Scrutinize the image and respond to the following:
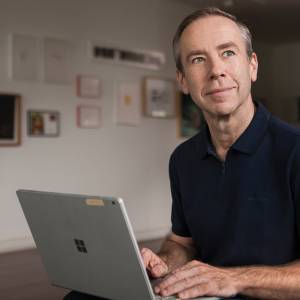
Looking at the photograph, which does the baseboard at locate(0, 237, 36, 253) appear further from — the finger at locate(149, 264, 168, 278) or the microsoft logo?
the microsoft logo

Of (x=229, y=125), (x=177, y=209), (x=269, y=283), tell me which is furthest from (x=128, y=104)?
(x=269, y=283)

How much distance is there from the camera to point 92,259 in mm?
1227

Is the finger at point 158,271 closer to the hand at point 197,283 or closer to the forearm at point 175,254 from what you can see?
the forearm at point 175,254

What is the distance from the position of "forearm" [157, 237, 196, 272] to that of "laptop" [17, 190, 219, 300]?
→ 365 mm

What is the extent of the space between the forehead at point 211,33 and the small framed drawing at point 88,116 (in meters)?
3.57

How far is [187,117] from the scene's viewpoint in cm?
609

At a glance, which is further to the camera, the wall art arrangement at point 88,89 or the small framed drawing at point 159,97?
the small framed drawing at point 159,97

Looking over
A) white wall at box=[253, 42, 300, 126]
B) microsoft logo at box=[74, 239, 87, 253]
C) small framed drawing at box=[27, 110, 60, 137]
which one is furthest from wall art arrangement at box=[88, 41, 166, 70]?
microsoft logo at box=[74, 239, 87, 253]

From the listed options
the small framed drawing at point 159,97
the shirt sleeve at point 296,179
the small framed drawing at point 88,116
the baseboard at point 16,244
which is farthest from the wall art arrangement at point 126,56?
the shirt sleeve at point 296,179

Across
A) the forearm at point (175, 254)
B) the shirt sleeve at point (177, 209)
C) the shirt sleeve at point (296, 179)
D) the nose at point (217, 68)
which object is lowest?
the forearm at point (175, 254)

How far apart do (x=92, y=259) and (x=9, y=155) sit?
344 centimetres

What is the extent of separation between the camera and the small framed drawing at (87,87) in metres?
4.96

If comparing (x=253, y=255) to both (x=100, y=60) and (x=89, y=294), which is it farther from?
(x=100, y=60)

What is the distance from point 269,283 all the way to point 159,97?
4519 millimetres
